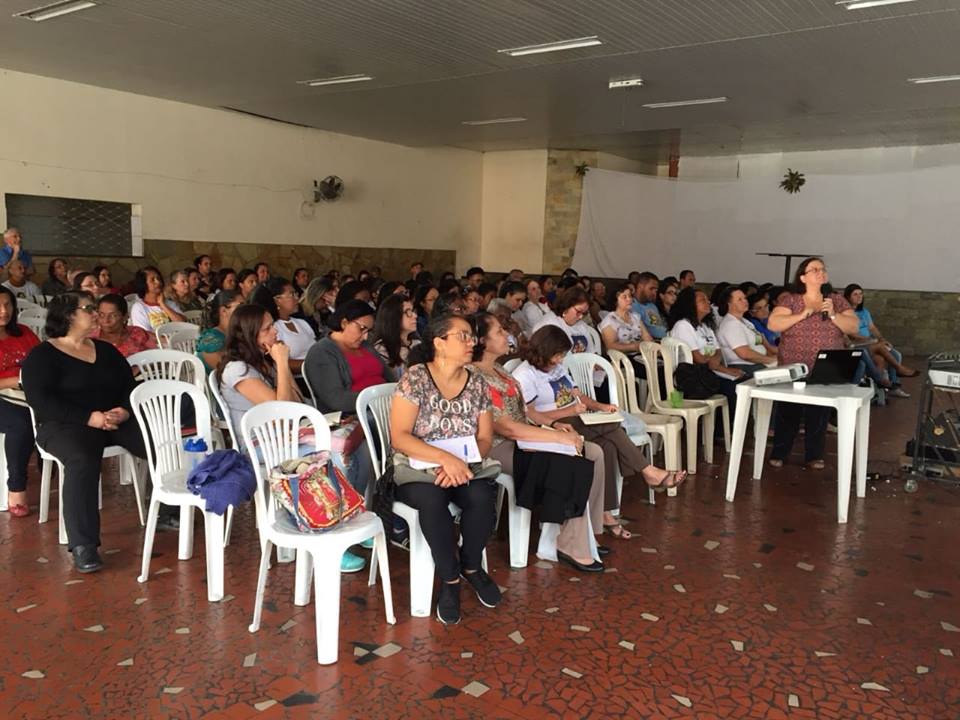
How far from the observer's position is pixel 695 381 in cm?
507

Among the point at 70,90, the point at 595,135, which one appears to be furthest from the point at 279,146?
the point at 595,135

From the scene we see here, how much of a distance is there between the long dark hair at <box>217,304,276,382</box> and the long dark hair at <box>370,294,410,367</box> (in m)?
0.75

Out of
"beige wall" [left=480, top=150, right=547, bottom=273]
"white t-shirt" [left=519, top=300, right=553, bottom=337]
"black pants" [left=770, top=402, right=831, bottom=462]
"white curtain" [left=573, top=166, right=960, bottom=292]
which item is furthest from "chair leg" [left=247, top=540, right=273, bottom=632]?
"beige wall" [left=480, top=150, right=547, bottom=273]

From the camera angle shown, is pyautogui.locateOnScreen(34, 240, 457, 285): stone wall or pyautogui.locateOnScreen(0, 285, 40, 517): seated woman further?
pyautogui.locateOnScreen(34, 240, 457, 285): stone wall

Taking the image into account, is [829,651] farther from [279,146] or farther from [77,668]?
[279,146]

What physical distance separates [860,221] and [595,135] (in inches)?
148

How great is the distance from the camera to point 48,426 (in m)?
3.37

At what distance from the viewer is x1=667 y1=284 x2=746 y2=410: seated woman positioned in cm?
545

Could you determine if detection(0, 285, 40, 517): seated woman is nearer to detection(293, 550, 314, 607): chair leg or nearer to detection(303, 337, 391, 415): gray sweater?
detection(303, 337, 391, 415): gray sweater

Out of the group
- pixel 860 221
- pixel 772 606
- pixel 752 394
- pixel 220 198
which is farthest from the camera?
pixel 860 221

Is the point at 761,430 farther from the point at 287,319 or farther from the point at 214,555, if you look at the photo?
the point at 214,555

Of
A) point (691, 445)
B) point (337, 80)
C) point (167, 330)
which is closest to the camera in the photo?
point (691, 445)

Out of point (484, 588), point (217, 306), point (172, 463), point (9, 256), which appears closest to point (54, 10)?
point (9, 256)

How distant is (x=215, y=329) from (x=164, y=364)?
0.33m
